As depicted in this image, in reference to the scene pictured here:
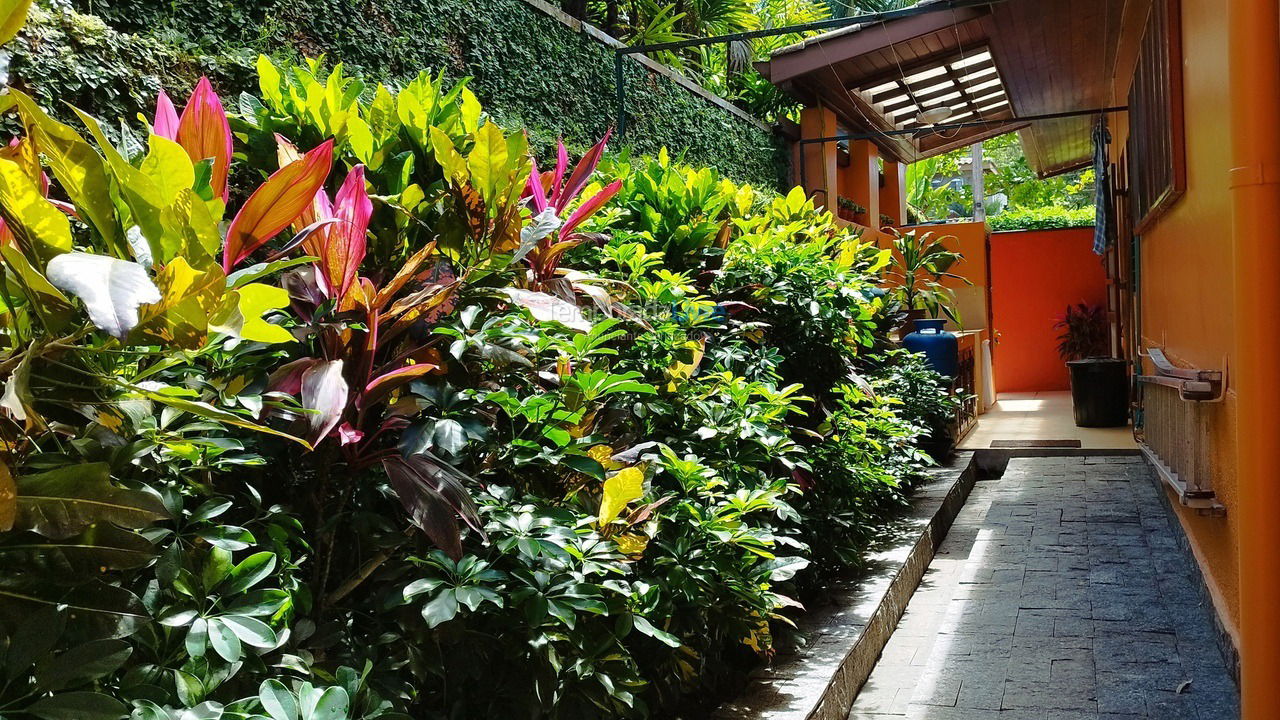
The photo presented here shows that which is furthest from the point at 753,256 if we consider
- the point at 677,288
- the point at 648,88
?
the point at 648,88

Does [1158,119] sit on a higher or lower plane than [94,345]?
higher

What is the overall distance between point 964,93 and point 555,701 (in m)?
12.6

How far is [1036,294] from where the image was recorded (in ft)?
49.0

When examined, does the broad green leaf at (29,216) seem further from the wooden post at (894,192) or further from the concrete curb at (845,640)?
the wooden post at (894,192)

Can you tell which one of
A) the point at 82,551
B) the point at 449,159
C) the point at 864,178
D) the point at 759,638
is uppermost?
the point at 864,178

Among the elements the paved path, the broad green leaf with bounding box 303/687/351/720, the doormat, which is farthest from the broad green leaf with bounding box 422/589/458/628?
the doormat

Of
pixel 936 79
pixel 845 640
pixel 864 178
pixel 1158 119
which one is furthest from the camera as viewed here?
pixel 864 178

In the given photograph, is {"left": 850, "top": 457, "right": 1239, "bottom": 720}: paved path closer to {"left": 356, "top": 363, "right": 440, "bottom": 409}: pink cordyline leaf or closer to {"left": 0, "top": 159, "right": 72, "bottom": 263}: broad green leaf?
{"left": 356, "top": 363, "right": 440, "bottom": 409}: pink cordyline leaf

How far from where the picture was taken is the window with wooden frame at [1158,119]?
467 cm

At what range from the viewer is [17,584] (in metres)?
1.26

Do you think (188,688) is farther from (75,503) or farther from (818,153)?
(818,153)

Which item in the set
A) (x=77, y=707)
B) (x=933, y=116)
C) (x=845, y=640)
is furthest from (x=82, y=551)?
(x=933, y=116)

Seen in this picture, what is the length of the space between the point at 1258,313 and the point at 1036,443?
651 cm

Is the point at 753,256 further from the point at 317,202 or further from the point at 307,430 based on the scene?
the point at 307,430
